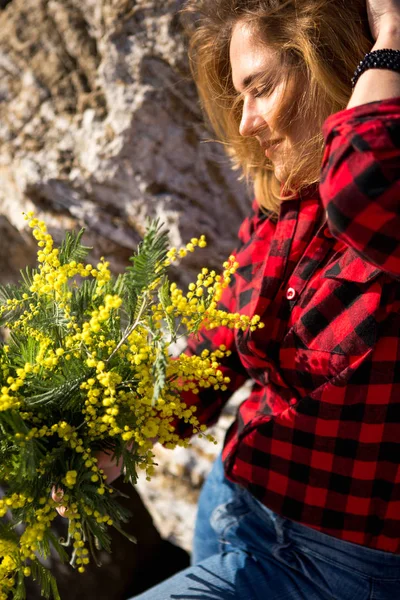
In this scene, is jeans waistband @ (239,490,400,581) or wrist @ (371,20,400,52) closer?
wrist @ (371,20,400,52)

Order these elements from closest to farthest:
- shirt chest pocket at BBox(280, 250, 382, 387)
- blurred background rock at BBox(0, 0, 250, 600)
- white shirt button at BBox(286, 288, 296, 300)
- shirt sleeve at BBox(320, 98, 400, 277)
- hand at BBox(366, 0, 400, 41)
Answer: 1. shirt sleeve at BBox(320, 98, 400, 277)
2. hand at BBox(366, 0, 400, 41)
3. shirt chest pocket at BBox(280, 250, 382, 387)
4. white shirt button at BBox(286, 288, 296, 300)
5. blurred background rock at BBox(0, 0, 250, 600)

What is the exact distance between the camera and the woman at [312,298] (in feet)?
2.49

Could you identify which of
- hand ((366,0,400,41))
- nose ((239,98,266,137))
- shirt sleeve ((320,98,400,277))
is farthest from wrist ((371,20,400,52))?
nose ((239,98,266,137))

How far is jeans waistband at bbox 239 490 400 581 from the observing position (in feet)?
3.40

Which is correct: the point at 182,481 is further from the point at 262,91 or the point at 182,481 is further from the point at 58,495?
the point at 262,91

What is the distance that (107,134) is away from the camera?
1502mm

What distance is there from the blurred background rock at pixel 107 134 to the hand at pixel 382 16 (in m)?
0.69

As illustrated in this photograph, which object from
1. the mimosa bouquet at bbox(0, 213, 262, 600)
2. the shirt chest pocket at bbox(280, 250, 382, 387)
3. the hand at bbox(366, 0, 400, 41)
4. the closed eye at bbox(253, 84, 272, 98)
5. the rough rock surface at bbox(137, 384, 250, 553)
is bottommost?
the rough rock surface at bbox(137, 384, 250, 553)

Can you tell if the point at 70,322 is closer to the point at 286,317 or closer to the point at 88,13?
the point at 286,317

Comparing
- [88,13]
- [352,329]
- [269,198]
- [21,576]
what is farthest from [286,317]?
[88,13]

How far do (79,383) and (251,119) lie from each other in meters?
0.54

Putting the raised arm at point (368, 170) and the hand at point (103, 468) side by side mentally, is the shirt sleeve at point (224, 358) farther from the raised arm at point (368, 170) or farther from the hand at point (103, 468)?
the raised arm at point (368, 170)

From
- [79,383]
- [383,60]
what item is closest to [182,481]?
[79,383]

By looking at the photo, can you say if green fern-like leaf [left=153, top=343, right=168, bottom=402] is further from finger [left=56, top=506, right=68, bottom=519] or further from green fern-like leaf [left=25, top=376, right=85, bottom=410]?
finger [left=56, top=506, right=68, bottom=519]
